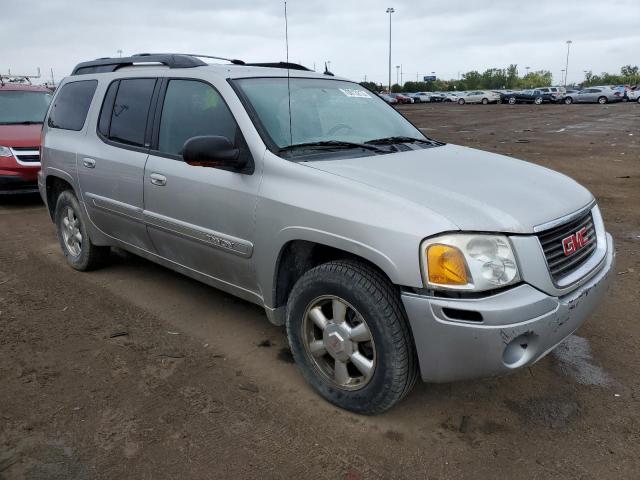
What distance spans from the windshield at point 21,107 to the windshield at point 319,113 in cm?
701

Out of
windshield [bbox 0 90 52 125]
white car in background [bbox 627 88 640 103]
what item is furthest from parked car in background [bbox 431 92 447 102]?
windshield [bbox 0 90 52 125]

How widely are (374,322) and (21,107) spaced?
350 inches

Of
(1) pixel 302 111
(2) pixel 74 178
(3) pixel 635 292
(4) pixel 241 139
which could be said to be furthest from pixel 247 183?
(3) pixel 635 292

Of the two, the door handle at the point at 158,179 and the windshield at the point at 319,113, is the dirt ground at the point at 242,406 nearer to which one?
the door handle at the point at 158,179

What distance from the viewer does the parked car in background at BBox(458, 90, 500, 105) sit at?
174 ft

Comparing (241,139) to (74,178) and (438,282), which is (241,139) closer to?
(438,282)

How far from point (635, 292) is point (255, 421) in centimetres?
328

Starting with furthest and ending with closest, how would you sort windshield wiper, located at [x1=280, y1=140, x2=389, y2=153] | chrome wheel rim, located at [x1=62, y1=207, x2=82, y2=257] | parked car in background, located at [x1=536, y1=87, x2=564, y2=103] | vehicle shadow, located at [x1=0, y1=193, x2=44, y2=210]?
parked car in background, located at [x1=536, y1=87, x2=564, y2=103], vehicle shadow, located at [x1=0, y1=193, x2=44, y2=210], chrome wheel rim, located at [x1=62, y1=207, x2=82, y2=257], windshield wiper, located at [x1=280, y1=140, x2=389, y2=153]

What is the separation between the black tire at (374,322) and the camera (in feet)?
8.39

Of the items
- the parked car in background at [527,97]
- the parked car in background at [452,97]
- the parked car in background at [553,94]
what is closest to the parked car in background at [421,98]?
the parked car in background at [452,97]

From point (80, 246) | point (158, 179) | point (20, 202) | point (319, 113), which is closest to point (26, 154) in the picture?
point (20, 202)

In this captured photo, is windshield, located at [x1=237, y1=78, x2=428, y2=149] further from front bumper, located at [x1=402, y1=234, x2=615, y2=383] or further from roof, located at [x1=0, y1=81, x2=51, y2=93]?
roof, located at [x1=0, y1=81, x2=51, y2=93]

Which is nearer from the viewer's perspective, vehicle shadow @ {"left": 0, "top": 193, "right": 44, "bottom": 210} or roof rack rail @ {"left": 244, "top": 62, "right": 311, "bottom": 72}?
roof rack rail @ {"left": 244, "top": 62, "right": 311, "bottom": 72}

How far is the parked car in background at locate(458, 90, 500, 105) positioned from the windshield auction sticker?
52.5 meters
